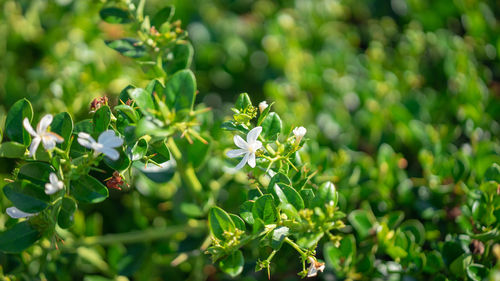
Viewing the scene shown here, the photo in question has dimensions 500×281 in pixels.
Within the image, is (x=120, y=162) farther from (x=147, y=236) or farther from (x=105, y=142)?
(x=147, y=236)

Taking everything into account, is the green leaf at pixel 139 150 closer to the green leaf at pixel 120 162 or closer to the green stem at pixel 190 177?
the green leaf at pixel 120 162

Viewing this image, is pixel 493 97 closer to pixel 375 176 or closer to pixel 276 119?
pixel 375 176

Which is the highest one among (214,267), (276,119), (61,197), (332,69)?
(276,119)

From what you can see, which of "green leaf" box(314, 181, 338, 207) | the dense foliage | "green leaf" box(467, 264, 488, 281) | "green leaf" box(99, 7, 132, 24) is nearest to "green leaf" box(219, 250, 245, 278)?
the dense foliage

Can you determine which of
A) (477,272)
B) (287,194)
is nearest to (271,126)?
(287,194)

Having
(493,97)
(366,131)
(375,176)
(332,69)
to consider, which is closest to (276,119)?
(375,176)

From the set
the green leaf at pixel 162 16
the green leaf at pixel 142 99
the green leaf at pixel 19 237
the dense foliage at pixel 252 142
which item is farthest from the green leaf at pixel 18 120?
the green leaf at pixel 162 16

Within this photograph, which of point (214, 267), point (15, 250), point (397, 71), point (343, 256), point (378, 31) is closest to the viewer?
point (15, 250)

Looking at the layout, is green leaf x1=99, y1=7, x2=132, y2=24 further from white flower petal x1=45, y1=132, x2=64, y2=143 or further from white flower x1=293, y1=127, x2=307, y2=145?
white flower x1=293, y1=127, x2=307, y2=145
